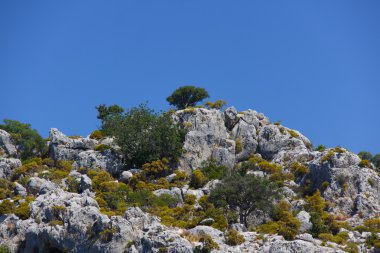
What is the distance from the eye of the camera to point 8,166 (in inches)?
3115

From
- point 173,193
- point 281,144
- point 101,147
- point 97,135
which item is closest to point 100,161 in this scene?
point 101,147

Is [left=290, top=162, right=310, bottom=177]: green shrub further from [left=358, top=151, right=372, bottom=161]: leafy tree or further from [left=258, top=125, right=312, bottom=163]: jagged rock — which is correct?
[left=358, top=151, right=372, bottom=161]: leafy tree

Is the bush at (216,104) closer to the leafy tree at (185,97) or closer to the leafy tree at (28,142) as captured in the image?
the leafy tree at (185,97)

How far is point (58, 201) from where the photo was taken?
6256 centimetres

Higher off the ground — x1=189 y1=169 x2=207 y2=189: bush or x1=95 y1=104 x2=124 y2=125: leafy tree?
x1=95 y1=104 x2=124 y2=125: leafy tree

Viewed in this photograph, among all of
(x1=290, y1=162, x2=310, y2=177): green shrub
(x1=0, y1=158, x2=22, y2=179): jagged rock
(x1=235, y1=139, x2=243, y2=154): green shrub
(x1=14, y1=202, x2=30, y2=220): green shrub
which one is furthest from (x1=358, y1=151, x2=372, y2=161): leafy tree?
(x1=14, y1=202, x2=30, y2=220): green shrub

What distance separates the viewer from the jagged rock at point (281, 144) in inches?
3359

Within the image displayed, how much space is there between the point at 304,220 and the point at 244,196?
7430mm

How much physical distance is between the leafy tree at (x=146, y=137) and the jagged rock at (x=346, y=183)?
18841mm

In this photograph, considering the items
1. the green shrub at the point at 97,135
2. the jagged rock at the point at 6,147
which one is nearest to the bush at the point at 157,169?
the green shrub at the point at 97,135

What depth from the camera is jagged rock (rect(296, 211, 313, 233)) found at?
6356cm

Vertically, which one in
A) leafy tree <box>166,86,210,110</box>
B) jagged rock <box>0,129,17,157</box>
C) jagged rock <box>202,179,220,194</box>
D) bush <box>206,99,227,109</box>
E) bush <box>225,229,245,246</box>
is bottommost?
bush <box>225,229,245,246</box>

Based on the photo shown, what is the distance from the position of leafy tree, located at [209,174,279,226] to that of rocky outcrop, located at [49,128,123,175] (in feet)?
61.1

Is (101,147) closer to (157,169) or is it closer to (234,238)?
(157,169)
